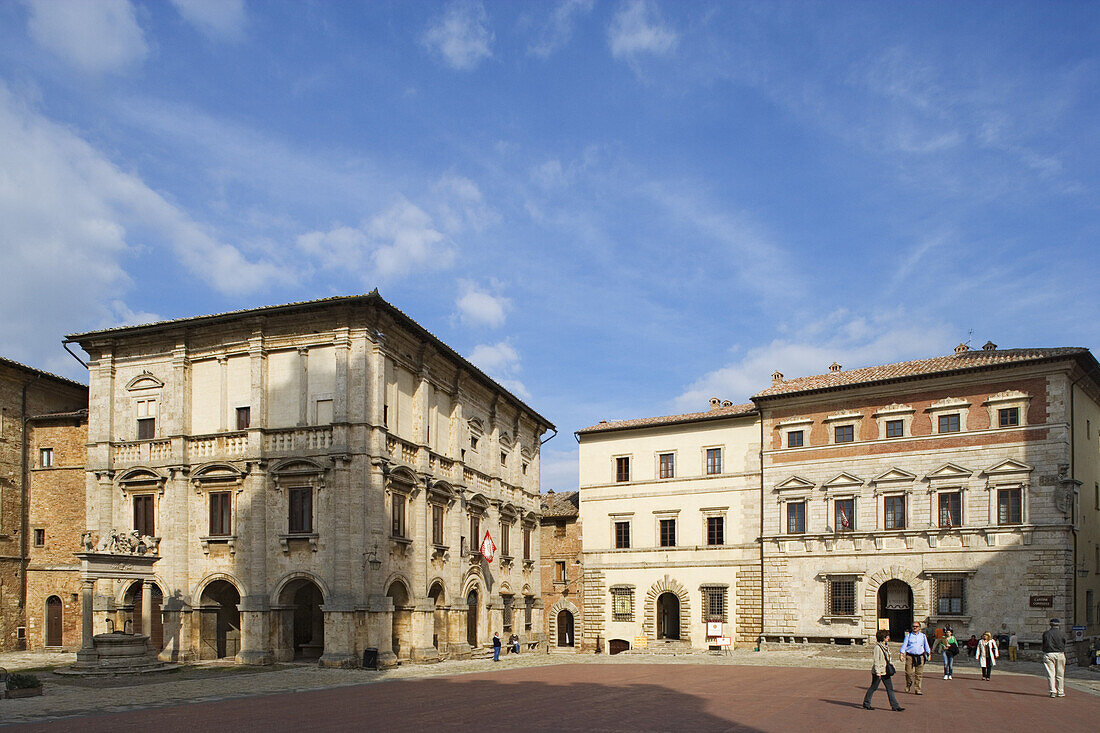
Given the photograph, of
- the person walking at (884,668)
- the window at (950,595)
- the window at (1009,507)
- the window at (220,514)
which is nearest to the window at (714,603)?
the window at (950,595)

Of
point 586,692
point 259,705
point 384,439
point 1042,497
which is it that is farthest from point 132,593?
point 1042,497

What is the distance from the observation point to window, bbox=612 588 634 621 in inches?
1978

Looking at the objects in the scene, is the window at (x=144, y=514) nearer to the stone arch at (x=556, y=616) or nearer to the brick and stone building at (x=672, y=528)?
the brick and stone building at (x=672, y=528)

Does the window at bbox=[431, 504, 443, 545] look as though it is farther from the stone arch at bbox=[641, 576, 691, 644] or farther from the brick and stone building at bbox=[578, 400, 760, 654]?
the stone arch at bbox=[641, 576, 691, 644]

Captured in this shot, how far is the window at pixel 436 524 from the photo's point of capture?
39.8 metres

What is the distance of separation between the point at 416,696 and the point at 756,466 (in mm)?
28181

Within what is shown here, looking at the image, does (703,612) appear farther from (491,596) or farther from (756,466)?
(491,596)

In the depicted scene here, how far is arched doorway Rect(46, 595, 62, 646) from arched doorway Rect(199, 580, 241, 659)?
8502 millimetres

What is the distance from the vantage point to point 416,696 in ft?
79.1

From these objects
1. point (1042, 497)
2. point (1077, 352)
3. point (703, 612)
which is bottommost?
point (703, 612)

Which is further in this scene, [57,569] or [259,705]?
[57,569]

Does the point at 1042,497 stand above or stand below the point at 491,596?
above

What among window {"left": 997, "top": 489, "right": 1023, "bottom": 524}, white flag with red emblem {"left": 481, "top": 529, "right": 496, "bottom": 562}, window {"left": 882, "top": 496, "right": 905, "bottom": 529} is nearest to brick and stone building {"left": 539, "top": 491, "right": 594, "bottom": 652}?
white flag with red emblem {"left": 481, "top": 529, "right": 496, "bottom": 562}

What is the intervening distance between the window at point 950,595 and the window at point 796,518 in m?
6.73
